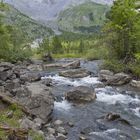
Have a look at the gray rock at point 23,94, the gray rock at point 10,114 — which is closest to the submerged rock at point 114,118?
the gray rock at point 23,94

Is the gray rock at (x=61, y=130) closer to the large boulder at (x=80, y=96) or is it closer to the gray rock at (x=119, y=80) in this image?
the large boulder at (x=80, y=96)

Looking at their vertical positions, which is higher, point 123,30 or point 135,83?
point 123,30

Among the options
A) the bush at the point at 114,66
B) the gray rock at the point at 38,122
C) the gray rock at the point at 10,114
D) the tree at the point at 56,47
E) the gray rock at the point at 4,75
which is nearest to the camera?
the gray rock at the point at 10,114

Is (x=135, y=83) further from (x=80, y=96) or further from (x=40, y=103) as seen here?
(x=40, y=103)

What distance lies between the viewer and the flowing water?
2441 centimetres

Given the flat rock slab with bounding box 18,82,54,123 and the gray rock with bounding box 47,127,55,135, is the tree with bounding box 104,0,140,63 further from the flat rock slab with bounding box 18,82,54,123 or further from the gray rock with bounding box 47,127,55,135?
the gray rock with bounding box 47,127,55,135

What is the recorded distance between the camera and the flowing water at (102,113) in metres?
24.4

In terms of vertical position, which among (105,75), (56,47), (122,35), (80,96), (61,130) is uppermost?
(122,35)

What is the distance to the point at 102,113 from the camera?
98.4 feet

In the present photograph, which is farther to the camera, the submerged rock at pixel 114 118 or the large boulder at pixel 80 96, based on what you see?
the large boulder at pixel 80 96

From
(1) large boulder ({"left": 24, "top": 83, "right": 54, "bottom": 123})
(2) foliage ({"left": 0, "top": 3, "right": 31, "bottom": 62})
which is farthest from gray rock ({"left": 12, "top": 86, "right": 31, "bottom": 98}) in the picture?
(2) foliage ({"left": 0, "top": 3, "right": 31, "bottom": 62})

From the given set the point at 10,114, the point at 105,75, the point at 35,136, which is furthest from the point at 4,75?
the point at 35,136

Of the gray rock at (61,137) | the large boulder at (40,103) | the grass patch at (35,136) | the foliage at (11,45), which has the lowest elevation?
the foliage at (11,45)

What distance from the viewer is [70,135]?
78.6 ft
